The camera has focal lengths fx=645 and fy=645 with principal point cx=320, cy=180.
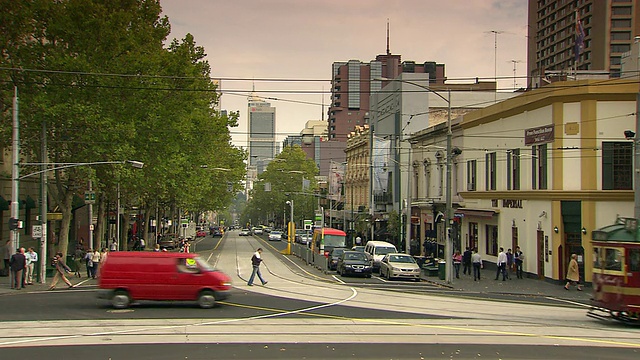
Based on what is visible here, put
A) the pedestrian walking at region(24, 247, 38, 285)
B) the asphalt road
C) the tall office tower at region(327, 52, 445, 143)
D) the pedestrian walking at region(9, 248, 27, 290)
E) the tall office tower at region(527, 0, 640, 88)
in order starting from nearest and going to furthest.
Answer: the asphalt road, the pedestrian walking at region(9, 248, 27, 290), the pedestrian walking at region(24, 247, 38, 285), the tall office tower at region(527, 0, 640, 88), the tall office tower at region(327, 52, 445, 143)

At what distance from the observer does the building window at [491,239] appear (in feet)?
136

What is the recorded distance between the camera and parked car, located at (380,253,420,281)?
35594 millimetres

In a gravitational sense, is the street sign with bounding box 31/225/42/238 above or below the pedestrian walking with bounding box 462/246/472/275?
above

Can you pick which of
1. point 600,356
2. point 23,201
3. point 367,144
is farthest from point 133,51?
point 367,144

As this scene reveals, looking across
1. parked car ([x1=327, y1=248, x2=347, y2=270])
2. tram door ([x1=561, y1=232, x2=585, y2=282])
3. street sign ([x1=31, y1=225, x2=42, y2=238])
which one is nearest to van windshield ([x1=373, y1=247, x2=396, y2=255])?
parked car ([x1=327, y1=248, x2=347, y2=270])

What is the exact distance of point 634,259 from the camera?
1903cm

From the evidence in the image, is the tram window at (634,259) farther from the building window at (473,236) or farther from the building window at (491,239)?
the building window at (473,236)

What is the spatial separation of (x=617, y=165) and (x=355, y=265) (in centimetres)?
1471

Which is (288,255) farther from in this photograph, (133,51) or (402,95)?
(133,51)

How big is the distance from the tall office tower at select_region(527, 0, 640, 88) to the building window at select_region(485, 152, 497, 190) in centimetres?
3835

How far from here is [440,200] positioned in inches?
Result: 1981

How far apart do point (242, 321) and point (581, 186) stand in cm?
2046

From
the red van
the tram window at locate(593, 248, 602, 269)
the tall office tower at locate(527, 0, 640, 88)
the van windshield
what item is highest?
the tall office tower at locate(527, 0, 640, 88)

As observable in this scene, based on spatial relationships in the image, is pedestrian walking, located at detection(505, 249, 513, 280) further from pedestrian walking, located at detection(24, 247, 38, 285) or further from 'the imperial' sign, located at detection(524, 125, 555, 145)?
pedestrian walking, located at detection(24, 247, 38, 285)
